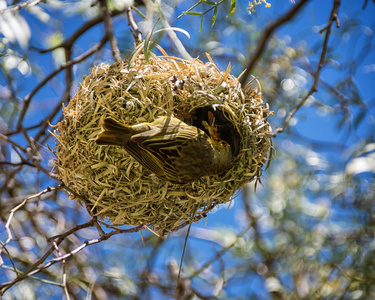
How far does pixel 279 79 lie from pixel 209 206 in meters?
1.48

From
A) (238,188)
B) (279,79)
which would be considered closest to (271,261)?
(279,79)

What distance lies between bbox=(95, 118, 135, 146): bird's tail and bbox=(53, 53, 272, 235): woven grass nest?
4.1 inches

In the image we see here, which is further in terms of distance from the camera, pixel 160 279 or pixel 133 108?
pixel 160 279

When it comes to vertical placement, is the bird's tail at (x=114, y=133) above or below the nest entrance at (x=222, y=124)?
below

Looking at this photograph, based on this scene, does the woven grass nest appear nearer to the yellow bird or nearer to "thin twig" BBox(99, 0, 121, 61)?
the yellow bird

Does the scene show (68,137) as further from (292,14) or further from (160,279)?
(160,279)

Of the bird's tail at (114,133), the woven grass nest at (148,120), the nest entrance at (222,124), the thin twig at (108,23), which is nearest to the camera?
the bird's tail at (114,133)

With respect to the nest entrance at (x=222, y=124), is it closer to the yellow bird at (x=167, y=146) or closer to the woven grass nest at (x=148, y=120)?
the woven grass nest at (x=148, y=120)

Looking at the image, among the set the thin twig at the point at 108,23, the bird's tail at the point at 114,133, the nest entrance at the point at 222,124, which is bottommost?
the bird's tail at the point at 114,133

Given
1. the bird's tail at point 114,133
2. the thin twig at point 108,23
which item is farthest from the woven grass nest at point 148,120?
the thin twig at point 108,23

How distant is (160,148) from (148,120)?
13cm

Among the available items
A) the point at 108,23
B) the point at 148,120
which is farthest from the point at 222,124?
the point at 108,23

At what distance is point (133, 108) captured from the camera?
1.32 m

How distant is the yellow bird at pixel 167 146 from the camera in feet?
3.93
